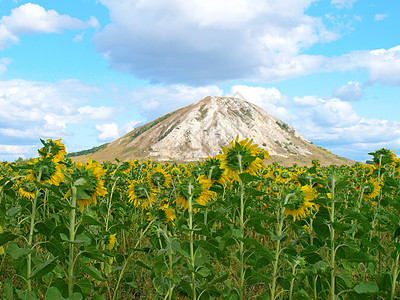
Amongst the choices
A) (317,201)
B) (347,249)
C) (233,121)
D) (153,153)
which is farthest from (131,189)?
(233,121)

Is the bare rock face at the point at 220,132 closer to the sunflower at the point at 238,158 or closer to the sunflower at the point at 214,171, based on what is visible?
the sunflower at the point at 214,171

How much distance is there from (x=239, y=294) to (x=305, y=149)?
5548 centimetres

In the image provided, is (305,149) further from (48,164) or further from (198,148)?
Result: (48,164)

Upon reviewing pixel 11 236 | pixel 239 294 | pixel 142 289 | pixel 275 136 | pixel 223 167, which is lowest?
pixel 142 289

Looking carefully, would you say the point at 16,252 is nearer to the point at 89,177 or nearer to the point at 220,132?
the point at 89,177

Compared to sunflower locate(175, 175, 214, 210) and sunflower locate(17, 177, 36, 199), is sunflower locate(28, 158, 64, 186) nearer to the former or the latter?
sunflower locate(17, 177, 36, 199)

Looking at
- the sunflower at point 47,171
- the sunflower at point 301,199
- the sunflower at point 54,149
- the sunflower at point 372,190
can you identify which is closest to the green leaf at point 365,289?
the sunflower at point 301,199

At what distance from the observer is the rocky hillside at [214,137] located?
155ft

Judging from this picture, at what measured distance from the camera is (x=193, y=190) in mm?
2775

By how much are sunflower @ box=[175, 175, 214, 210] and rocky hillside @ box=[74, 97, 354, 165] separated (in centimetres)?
4091

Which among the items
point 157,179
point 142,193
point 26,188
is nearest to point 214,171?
point 142,193

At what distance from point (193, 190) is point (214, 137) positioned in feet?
153

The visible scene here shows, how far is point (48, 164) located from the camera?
3.20m

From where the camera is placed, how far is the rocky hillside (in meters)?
47.3
